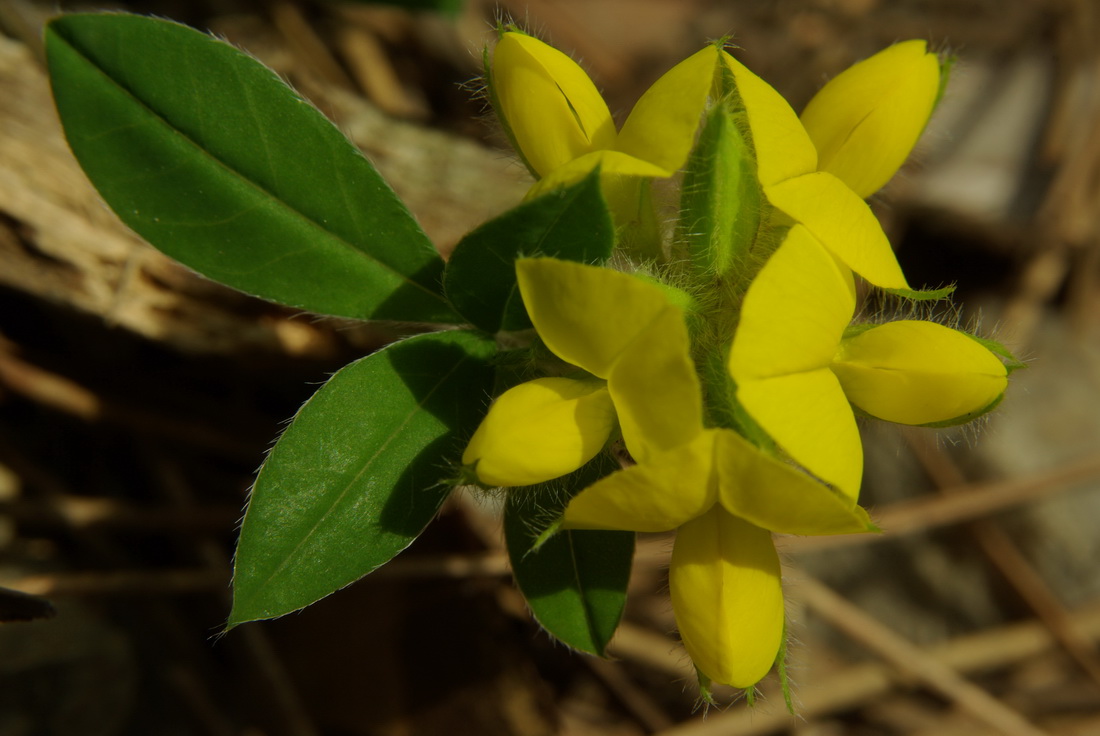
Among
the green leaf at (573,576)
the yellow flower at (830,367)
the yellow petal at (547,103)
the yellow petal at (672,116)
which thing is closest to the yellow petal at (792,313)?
the yellow flower at (830,367)

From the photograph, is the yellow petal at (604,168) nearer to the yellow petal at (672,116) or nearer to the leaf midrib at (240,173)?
the yellow petal at (672,116)

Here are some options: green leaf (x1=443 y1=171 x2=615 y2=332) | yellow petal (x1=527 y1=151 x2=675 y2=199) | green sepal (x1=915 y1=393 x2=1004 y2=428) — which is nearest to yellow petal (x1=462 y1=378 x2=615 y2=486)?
green leaf (x1=443 y1=171 x2=615 y2=332)

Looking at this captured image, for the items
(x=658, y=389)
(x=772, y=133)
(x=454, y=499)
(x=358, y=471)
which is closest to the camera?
(x=658, y=389)

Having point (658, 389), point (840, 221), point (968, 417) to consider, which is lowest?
point (968, 417)

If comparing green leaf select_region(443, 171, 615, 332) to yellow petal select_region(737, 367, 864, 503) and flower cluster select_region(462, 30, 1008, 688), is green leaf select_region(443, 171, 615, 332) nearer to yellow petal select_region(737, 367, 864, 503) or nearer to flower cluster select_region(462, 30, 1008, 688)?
flower cluster select_region(462, 30, 1008, 688)

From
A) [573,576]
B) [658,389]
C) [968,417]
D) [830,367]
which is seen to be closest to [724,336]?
[830,367]

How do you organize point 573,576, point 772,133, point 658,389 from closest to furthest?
1. point 658,389
2. point 772,133
3. point 573,576

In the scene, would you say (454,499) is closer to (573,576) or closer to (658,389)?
(573,576)
